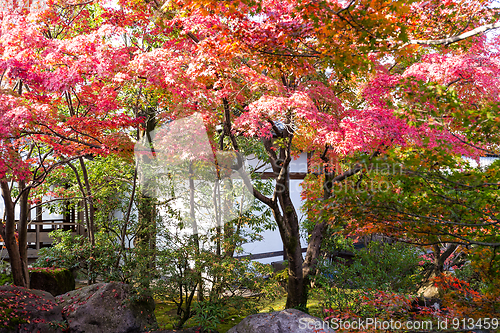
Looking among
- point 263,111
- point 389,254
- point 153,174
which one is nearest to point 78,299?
point 153,174

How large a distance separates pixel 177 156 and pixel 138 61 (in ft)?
6.84

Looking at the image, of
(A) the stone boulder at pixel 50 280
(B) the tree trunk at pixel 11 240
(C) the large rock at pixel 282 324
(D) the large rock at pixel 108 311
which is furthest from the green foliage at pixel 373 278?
(B) the tree trunk at pixel 11 240

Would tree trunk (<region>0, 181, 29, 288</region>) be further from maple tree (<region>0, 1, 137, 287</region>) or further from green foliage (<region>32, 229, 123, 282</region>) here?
green foliage (<region>32, 229, 123, 282</region>)

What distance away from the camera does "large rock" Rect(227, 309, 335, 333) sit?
5598 millimetres

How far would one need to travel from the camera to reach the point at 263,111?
5.39 metres

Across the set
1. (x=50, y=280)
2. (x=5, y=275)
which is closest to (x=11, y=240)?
(x=5, y=275)

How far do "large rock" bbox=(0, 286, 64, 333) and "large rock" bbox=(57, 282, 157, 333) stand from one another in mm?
255

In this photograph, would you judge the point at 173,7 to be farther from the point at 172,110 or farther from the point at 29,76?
the point at 29,76

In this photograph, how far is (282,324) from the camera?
5672mm

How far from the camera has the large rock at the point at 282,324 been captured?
5598mm

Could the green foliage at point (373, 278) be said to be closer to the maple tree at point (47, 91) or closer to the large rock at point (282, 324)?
the large rock at point (282, 324)

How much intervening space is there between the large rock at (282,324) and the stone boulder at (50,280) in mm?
4327

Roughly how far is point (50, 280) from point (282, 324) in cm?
525

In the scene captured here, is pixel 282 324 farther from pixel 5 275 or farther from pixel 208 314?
pixel 5 275
